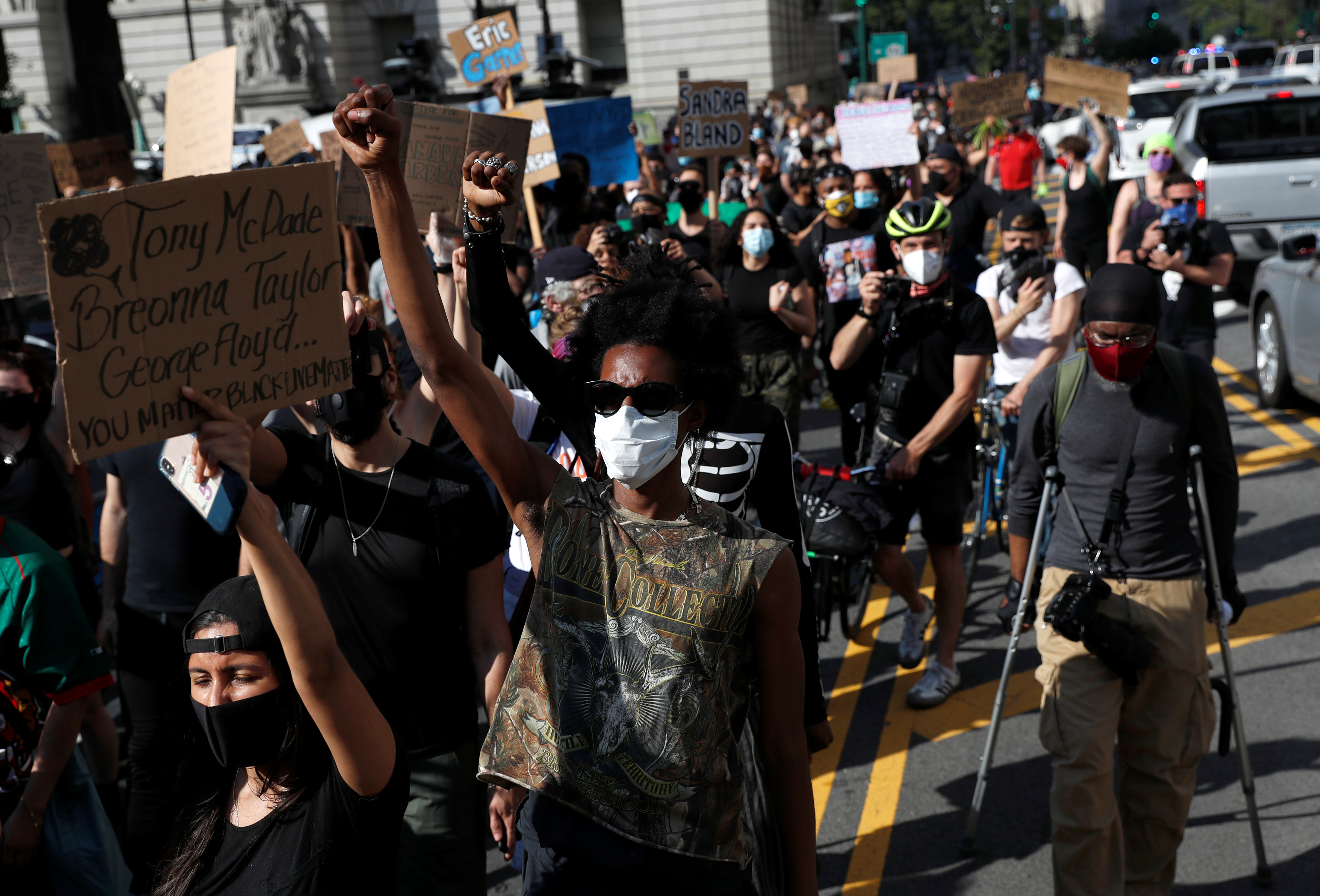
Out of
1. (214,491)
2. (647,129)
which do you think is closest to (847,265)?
(214,491)

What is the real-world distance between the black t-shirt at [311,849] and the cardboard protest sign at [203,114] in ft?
13.5

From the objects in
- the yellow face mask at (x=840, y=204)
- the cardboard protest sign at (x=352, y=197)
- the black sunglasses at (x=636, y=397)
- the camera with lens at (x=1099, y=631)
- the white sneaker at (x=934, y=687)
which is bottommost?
the white sneaker at (x=934, y=687)

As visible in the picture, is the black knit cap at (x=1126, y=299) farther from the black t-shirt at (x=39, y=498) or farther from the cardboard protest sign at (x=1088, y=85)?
the cardboard protest sign at (x=1088, y=85)

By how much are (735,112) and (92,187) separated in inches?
205

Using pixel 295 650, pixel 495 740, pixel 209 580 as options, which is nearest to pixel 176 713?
pixel 295 650

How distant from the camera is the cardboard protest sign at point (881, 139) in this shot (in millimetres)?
11648

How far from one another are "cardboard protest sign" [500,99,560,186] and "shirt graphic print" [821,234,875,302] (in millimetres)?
1983

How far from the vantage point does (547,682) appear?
224 centimetres

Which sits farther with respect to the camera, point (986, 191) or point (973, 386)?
point (986, 191)

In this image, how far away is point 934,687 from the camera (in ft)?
17.9

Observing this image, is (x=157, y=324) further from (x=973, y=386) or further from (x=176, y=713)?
(x=973, y=386)

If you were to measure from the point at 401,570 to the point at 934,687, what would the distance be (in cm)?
316

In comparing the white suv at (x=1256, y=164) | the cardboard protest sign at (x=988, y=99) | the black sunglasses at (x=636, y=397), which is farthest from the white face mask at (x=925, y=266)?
A: the white suv at (x=1256, y=164)

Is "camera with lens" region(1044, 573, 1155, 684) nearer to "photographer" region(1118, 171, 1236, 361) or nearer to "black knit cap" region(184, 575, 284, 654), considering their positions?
"black knit cap" region(184, 575, 284, 654)
